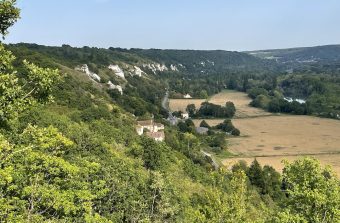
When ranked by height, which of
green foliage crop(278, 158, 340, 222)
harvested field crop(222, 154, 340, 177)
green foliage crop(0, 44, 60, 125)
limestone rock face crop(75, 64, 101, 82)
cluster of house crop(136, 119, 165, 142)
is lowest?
harvested field crop(222, 154, 340, 177)

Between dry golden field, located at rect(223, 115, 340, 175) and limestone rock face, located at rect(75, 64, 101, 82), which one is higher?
limestone rock face, located at rect(75, 64, 101, 82)

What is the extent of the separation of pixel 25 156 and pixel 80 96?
285 ft

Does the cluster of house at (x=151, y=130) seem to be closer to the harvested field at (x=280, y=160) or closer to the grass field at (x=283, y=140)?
the grass field at (x=283, y=140)

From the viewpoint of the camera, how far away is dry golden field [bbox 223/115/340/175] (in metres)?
124

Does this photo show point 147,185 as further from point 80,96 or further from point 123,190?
point 80,96

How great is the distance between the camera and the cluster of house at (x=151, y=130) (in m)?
102

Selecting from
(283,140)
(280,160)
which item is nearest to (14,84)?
(280,160)

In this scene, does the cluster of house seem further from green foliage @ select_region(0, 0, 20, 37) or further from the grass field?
green foliage @ select_region(0, 0, 20, 37)

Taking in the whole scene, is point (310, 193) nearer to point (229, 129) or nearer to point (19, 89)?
Answer: point (19, 89)

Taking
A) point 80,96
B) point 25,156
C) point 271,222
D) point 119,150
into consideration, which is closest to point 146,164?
point 119,150

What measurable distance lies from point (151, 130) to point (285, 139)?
57.7 metres

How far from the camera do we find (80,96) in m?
103

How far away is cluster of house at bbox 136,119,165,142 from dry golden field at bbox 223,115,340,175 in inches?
722

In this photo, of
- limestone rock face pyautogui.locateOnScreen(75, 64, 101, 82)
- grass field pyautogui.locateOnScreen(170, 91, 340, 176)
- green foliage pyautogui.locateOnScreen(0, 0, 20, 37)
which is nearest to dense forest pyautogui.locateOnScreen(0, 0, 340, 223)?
green foliage pyautogui.locateOnScreen(0, 0, 20, 37)
